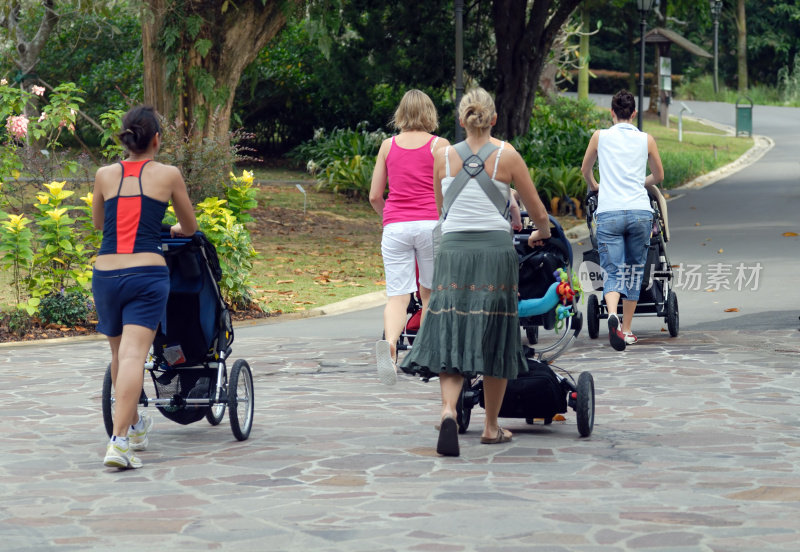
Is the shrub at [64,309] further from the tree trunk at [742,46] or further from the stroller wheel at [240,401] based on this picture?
the tree trunk at [742,46]

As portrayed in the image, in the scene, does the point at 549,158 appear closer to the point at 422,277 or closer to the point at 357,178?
the point at 357,178

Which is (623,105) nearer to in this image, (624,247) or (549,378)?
(624,247)

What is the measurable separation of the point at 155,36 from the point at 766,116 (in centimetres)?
4166

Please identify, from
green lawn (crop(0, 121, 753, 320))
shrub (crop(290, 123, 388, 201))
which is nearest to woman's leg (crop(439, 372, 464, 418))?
green lawn (crop(0, 121, 753, 320))

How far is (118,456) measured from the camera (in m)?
6.22

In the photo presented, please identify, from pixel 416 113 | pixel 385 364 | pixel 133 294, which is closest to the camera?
pixel 133 294

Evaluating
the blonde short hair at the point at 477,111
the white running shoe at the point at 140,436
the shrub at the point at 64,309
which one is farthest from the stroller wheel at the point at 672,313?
the shrub at the point at 64,309

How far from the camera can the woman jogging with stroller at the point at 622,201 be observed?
32.7 feet

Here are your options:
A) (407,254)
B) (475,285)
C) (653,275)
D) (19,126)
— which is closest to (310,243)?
(19,126)

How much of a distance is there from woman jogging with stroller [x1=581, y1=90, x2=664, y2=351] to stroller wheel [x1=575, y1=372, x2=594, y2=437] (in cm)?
314

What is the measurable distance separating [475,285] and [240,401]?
1.61 meters

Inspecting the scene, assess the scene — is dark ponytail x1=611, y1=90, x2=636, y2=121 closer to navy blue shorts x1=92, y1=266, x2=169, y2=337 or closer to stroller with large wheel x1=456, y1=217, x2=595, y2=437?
stroller with large wheel x1=456, y1=217, x2=595, y2=437

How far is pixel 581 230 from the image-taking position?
21547mm

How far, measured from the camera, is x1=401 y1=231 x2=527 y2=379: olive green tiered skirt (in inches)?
252
